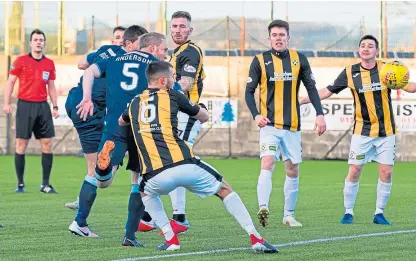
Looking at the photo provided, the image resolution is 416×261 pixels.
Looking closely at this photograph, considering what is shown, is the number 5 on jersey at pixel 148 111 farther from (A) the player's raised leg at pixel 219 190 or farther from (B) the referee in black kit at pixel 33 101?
(B) the referee in black kit at pixel 33 101

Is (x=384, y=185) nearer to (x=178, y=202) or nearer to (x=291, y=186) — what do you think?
(x=291, y=186)

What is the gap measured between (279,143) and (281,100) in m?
0.44

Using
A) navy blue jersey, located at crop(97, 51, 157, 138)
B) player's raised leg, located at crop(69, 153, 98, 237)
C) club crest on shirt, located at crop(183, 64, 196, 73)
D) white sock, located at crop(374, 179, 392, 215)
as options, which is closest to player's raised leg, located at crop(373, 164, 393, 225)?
white sock, located at crop(374, 179, 392, 215)

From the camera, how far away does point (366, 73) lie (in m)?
11.5

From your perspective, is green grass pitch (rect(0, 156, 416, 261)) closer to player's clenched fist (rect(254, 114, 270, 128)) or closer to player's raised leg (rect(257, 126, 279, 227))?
player's raised leg (rect(257, 126, 279, 227))

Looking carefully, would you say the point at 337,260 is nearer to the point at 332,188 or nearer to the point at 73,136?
the point at 332,188

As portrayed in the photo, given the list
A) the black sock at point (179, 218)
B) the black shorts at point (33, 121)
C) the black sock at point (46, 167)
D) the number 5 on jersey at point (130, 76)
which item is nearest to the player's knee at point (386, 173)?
the black sock at point (179, 218)

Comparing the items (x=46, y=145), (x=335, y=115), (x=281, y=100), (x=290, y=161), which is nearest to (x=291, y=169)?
(x=290, y=161)

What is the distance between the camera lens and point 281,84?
440 inches

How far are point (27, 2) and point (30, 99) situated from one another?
1186 centimetres

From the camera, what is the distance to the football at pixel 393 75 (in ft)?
37.1

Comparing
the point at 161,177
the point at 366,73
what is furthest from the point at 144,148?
the point at 366,73

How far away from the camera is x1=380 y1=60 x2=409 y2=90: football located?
37.1ft

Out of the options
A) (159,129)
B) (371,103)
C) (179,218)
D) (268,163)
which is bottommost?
(179,218)
